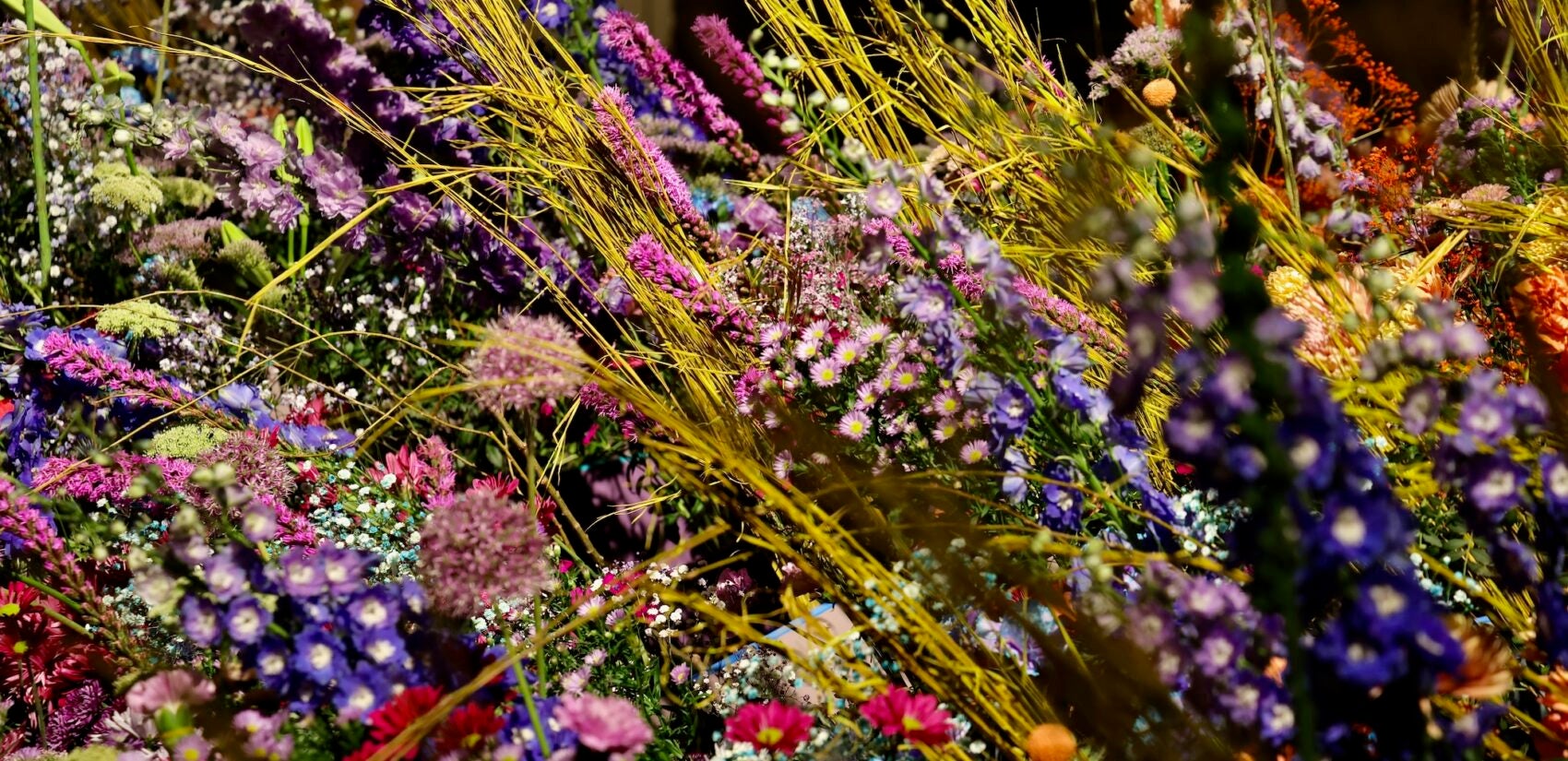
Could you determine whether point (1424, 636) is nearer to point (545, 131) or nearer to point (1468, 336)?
point (1468, 336)

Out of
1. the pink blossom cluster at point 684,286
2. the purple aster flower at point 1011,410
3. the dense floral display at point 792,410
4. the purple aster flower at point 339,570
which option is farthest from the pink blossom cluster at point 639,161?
the purple aster flower at point 339,570

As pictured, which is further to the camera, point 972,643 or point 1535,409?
point 972,643

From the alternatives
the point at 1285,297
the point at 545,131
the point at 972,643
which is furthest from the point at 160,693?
the point at 1285,297

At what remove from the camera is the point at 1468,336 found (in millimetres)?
565

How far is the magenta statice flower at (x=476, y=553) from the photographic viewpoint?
2.30 feet

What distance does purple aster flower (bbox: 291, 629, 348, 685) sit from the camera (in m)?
0.63

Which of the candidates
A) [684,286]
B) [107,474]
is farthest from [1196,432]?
[107,474]

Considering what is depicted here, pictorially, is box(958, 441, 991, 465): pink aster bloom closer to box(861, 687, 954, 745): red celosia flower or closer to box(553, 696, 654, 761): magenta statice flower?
box(861, 687, 954, 745): red celosia flower

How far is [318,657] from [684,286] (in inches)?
27.8

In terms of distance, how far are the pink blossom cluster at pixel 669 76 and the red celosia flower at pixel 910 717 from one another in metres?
1.10

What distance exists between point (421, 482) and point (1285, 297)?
103cm

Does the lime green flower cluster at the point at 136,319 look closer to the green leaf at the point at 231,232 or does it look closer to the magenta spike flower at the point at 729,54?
the green leaf at the point at 231,232

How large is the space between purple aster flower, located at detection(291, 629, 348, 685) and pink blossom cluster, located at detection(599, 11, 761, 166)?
111 cm

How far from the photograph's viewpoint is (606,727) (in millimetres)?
640
